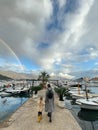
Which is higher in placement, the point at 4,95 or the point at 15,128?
the point at 4,95

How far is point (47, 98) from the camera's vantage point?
14922 mm

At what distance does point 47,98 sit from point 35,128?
2.66m

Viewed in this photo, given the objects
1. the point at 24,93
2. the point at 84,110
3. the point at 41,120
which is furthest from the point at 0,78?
the point at 41,120

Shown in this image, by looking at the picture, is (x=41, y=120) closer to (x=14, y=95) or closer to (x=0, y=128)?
(x=0, y=128)

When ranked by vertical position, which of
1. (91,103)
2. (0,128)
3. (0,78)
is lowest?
(0,128)

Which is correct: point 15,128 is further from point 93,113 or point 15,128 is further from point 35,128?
point 93,113

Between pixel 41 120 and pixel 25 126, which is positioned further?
pixel 41 120

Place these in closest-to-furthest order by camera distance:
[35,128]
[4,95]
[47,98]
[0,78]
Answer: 1. [35,128]
2. [47,98]
3. [4,95]
4. [0,78]

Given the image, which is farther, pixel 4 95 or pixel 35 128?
pixel 4 95

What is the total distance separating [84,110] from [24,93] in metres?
35.3

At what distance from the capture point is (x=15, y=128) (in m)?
13.0

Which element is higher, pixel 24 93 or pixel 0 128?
pixel 24 93

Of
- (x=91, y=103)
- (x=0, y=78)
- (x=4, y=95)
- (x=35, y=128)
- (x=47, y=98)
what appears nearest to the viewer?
(x=35, y=128)

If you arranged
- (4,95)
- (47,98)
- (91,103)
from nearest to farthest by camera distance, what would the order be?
(47,98) < (91,103) < (4,95)
